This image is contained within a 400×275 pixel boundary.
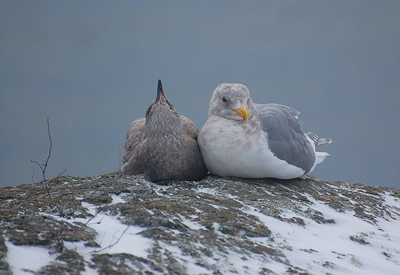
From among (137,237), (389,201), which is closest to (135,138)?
(137,237)

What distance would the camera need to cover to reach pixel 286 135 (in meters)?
8.05

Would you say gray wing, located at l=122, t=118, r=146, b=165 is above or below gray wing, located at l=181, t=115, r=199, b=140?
below

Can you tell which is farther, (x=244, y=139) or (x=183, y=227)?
(x=244, y=139)

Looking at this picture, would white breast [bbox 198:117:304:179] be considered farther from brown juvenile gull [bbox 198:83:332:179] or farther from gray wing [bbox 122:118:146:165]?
gray wing [bbox 122:118:146:165]

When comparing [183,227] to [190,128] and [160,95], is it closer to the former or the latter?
[160,95]

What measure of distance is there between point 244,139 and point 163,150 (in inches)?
49.3

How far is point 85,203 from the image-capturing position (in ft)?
18.7

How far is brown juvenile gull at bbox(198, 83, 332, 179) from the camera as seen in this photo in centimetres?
755

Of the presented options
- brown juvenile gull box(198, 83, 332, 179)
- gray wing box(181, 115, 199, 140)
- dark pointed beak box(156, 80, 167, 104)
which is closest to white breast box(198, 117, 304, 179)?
brown juvenile gull box(198, 83, 332, 179)

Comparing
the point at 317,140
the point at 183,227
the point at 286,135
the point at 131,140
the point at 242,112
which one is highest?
the point at 242,112

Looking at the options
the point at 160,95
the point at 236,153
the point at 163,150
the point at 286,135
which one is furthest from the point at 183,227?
the point at 286,135

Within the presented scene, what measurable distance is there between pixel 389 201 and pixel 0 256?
7514mm

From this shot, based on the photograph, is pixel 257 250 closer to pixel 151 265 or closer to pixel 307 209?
pixel 151 265

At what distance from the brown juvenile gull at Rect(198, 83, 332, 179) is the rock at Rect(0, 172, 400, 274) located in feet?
0.91
